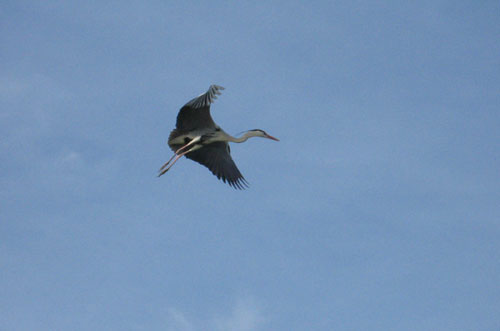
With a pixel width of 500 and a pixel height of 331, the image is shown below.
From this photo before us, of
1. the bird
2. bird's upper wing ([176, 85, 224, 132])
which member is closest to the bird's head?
the bird

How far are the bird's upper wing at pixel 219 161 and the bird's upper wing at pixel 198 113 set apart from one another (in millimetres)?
1036

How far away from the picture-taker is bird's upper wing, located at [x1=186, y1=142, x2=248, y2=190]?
60.8 ft

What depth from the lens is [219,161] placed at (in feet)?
61.6

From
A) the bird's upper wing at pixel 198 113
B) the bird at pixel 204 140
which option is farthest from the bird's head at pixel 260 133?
the bird's upper wing at pixel 198 113

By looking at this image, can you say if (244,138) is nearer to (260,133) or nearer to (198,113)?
(260,133)

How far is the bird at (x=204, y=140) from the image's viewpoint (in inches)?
665

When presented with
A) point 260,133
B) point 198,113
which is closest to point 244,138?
point 260,133

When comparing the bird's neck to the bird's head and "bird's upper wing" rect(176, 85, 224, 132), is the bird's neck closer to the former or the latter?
the bird's head

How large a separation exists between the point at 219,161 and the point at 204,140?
1073mm

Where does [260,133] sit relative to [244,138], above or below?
above

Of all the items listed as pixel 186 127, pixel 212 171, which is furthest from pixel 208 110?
pixel 212 171

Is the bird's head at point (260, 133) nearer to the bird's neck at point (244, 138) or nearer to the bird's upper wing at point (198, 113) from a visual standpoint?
the bird's neck at point (244, 138)

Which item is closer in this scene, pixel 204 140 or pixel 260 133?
pixel 204 140

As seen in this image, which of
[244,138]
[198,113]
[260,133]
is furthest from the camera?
[260,133]
